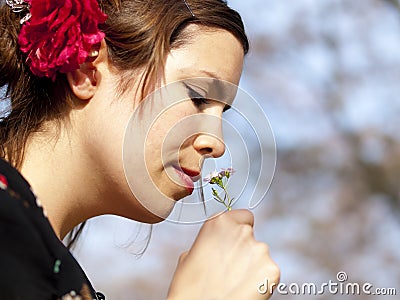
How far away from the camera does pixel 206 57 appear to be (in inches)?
57.9

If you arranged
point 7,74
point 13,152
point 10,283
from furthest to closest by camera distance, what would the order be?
point 7,74
point 13,152
point 10,283

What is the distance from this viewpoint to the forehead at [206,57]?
1.45 m

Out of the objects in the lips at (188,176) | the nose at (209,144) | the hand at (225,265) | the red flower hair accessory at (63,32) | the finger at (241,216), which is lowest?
the lips at (188,176)

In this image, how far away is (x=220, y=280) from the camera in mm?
1119

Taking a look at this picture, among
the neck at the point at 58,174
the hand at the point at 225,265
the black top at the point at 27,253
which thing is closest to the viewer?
the black top at the point at 27,253

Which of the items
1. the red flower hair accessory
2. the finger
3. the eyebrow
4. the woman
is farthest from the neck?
the finger

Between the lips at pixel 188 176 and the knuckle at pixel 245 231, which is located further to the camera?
the lips at pixel 188 176

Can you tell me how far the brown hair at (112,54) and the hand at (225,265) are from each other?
37 centimetres

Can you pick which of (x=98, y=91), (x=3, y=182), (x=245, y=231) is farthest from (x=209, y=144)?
(x=3, y=182)

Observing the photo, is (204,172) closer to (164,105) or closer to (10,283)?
(164,105)

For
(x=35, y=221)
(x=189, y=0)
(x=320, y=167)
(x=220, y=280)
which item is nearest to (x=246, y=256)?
(x=220, y=280)

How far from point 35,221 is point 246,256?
0.28 m

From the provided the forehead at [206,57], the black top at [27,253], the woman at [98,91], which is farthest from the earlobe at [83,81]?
the black top at [27,253]

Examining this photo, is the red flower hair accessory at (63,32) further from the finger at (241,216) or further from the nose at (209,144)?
Answer: the finger at (241,216)
